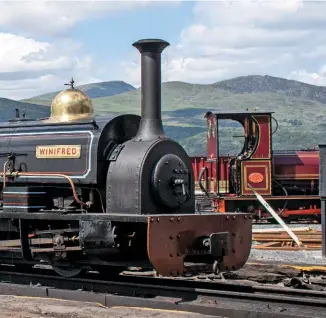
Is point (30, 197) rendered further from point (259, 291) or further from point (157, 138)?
point (259, 291)

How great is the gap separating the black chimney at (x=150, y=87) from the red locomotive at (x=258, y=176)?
9.52 m

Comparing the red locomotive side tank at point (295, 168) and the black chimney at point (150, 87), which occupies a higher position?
the black chimney at point (150, 87)

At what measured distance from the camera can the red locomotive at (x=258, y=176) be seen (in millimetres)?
19469

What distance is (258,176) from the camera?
1948 centimetres

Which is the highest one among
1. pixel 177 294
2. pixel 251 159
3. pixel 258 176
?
pixel 251 159

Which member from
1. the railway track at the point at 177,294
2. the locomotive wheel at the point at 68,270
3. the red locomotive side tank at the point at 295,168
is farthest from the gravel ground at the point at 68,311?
the red locomotive side tank at the point at 295,168

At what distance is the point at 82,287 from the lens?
927cm

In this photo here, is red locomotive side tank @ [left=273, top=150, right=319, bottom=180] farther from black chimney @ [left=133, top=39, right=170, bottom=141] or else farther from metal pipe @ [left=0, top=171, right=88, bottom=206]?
black chimney @ [left=133, top=39, right=170, bottom=141]

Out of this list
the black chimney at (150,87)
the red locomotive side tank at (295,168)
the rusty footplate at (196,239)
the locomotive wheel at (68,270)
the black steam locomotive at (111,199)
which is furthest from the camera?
the red locomotive side tank at (295,168)

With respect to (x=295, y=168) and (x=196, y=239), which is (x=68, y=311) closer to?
(x=196, y=239)

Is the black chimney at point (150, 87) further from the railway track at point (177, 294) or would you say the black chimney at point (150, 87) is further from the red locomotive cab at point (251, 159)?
the red locomotive cab at point (251, 159)

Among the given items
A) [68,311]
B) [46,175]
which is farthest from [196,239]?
[46,175]

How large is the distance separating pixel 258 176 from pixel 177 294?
11263 mm

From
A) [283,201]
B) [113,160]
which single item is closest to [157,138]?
[113,160]
